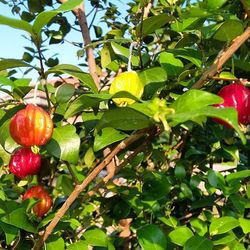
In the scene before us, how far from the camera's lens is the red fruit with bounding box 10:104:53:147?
89cm

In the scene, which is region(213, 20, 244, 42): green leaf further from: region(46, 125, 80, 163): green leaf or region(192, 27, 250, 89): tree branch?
region(46, 125, 80, 163): green leaf

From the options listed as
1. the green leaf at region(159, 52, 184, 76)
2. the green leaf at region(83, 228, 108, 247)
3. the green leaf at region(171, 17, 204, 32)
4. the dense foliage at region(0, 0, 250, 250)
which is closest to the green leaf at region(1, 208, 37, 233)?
the dense foliage at region(0, 0, 250, 250)

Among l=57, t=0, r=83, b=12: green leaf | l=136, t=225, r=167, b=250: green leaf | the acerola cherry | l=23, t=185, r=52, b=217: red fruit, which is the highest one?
l=57, t=0, r=83, b=12: green leaf

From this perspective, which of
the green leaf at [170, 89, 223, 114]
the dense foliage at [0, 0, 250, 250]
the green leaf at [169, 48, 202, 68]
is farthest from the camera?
the green leaf at [169, 48, 202, 68]

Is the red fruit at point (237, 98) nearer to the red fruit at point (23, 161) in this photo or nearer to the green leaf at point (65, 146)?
the green leaf at point (65, 146)

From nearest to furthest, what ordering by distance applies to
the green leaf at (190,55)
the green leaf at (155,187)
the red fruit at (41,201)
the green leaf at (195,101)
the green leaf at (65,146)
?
the green leaf at (195,101)
the green leaf at (65,146)
the green leaf at (190,55)
the red fruit at (41,201)
the green leaf at (155,187)

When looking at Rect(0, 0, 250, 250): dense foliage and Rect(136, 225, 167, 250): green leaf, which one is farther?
Rect(136, 225, 167, 250): green leaf

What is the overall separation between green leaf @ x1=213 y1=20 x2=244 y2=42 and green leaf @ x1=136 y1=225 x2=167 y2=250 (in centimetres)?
55

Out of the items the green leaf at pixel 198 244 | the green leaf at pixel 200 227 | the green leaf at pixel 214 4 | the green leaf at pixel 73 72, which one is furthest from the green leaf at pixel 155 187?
the green leaf at pixel 214 4

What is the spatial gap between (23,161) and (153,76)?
1.34 feet

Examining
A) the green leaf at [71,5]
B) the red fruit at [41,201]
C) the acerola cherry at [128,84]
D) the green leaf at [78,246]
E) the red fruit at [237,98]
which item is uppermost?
the green leaf at [71,5]

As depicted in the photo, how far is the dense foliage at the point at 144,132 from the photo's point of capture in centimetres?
85

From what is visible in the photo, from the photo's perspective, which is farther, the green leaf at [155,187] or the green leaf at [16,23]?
the green leaf at [155,187]

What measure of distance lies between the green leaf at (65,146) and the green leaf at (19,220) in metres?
0.23
